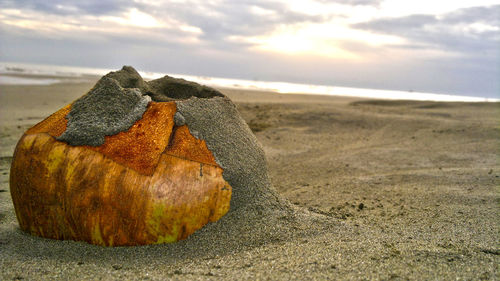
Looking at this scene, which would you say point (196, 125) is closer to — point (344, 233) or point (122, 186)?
point (122, 186)

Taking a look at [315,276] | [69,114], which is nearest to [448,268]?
[315,276]

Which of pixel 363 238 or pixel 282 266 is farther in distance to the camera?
pixel 363 238

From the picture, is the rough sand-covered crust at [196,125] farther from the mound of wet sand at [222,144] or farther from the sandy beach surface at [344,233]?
the sandy beach surface at [344,233]

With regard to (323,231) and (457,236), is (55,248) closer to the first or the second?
(323,231)

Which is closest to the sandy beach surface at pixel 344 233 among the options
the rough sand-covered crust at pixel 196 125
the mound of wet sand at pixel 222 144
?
the mound of wet sand at pixel 222 144

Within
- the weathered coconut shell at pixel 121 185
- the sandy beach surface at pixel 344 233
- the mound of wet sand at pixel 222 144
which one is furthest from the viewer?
the mound of wet sand at pixel 222 144
